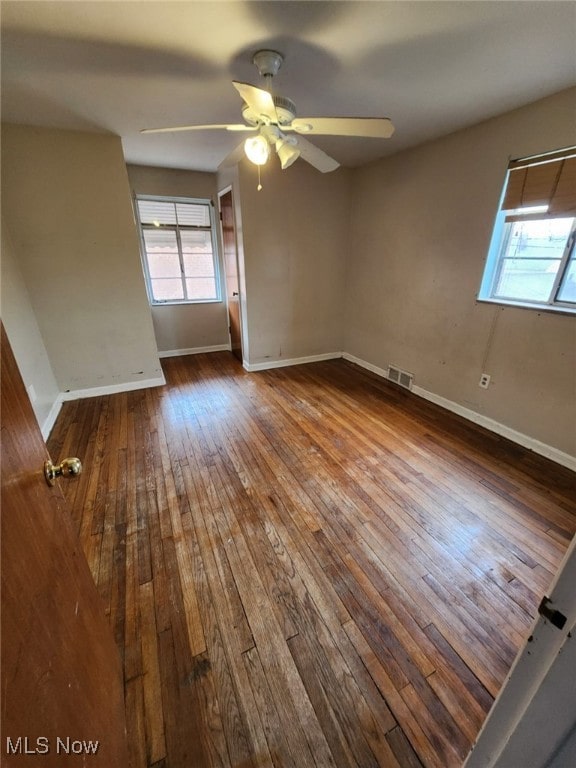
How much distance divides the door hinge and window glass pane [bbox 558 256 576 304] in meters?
2.53

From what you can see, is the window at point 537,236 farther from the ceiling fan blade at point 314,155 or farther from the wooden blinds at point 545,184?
the ceiling fan blade at point 314,155

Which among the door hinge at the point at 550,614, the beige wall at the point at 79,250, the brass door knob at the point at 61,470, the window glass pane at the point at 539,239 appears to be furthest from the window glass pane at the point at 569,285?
the beige wall at the point at 79,250

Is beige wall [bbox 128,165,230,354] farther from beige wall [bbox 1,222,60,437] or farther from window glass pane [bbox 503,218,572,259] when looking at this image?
window glass pane [bbox 503,218,572,259]

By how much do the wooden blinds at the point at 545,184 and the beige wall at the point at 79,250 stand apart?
339cm

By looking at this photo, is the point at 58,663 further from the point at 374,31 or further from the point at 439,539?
the point at 374,31

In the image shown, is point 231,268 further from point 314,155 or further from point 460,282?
point 460,282

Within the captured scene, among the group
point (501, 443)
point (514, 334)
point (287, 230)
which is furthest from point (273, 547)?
point (287, 230)

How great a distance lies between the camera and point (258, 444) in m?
2.58

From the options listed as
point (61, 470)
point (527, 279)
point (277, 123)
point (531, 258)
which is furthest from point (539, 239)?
point (61, 470)

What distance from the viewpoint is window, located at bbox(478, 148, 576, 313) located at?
6.93ft

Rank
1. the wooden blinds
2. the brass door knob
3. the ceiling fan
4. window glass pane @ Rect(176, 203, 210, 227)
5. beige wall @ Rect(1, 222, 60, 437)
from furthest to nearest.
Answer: window glass pane @ Rect(176, 203, 210, 227), beige wall @ Rect(1, 222, 60, 437), the wooden blinds, the ceiling fan, the brass door knob

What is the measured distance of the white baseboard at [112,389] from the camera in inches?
132

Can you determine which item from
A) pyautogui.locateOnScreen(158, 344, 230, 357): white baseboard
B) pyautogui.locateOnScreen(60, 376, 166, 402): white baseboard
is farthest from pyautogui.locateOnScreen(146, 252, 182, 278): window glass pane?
pyautogui.locateOnScreen(60, 376, 166, 402): white baseboard

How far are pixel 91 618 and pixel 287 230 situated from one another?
3.97 metres
